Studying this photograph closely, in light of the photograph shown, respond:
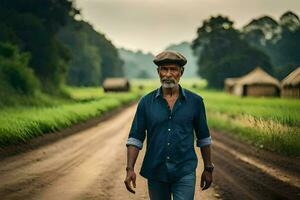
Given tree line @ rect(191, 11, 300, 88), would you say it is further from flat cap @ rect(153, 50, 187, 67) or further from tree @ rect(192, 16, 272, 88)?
flat cap @ rect(153, 50, 187, 67)

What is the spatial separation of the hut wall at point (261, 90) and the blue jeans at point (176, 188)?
64568 millimetres

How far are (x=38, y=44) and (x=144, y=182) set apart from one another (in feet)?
134

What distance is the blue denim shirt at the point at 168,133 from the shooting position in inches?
187

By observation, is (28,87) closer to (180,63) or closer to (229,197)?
(229,197)

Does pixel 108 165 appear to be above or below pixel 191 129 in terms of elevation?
below

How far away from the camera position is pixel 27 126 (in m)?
17.8

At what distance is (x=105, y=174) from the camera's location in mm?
11055

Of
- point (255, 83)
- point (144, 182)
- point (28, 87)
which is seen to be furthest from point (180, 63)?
point (255, 83)

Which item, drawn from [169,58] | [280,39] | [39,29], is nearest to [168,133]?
[169,58]

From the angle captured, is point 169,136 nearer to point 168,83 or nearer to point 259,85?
point 168,83

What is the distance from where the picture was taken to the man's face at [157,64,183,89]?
4.86 metres

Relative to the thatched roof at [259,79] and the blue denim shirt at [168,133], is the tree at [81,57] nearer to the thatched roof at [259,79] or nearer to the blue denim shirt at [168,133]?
the thatched roof at [259,79]

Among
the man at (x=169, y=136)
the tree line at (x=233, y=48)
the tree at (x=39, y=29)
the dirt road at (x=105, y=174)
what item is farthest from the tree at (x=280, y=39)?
the man at (x=169, y=136)

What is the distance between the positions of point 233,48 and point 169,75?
9665 centimetres
